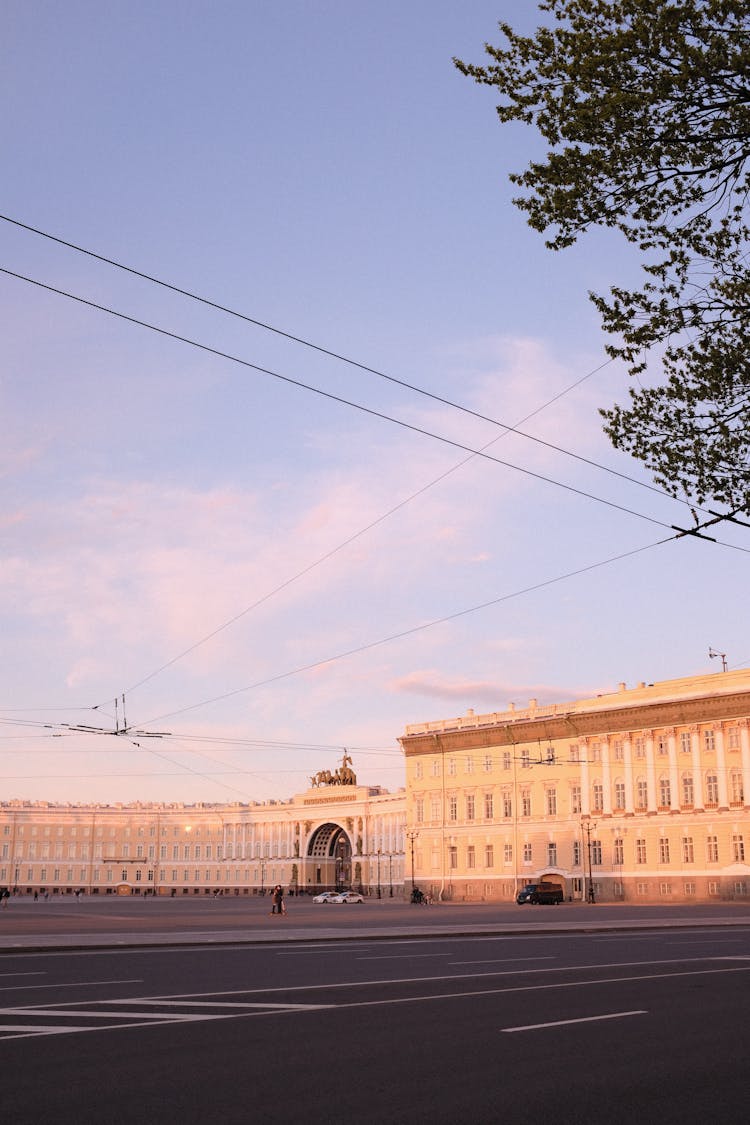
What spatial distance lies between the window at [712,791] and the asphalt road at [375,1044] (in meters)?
64.7

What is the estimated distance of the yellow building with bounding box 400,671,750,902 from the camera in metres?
81.3

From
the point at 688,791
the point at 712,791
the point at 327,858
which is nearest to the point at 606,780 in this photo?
the point at 688,791

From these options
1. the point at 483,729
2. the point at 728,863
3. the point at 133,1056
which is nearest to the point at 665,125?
the point at 133,1056

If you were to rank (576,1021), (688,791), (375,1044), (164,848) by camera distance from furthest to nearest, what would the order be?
(164,848) → (688,791) → (576,1021) → (375,1044)

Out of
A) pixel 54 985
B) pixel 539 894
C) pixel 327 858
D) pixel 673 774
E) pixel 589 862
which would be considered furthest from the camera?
pixel 327 858

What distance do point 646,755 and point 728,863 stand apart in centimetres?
1038

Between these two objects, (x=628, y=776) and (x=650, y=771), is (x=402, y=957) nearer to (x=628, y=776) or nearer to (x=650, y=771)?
(x=650, y=771)

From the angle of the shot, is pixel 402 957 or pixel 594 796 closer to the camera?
pixel 402 957

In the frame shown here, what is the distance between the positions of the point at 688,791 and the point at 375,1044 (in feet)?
256

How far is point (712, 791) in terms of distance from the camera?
82.2 m

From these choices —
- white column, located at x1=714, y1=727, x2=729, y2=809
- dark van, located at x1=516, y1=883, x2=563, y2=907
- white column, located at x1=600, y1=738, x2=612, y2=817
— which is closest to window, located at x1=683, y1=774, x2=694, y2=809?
white column, located at x1=714, y1=727, x2=729, y2=809

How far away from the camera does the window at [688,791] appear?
83.4 metres

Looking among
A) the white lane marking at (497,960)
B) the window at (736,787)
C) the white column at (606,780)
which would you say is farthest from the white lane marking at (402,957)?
the white column at (606,780)

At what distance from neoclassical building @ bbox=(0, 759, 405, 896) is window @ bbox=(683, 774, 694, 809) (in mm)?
85685
